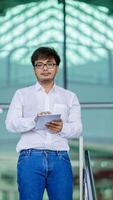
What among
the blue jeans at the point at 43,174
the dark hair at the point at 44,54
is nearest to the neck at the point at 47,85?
the dark hair at the point at 44,54

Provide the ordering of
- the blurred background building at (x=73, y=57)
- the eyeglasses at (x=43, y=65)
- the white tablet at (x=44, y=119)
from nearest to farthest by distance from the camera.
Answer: the white tablet at (x=44, y=119) < the eyeglasses at (x=43, y=65) < the blurred background building at (x=73, y=57)

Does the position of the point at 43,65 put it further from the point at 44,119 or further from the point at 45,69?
the point at 44,119

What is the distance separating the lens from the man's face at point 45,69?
113 inches

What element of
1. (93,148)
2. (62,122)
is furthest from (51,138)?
(93,148)

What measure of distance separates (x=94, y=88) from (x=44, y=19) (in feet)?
3.17

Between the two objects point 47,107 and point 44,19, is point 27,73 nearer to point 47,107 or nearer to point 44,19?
point 44,19

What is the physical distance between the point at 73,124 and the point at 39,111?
174mm

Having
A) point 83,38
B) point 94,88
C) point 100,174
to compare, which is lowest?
point 100,174

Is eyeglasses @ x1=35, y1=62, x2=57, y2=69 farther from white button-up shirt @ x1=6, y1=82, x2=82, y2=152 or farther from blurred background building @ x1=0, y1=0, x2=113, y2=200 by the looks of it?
blurred background building @ x1=0, y1=0, x2=113, y2=200

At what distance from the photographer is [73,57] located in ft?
22.5

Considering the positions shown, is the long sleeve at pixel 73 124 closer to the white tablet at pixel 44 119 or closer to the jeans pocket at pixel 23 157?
the white tablet at pixel 44 119

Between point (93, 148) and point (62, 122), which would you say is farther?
point (93, 148)

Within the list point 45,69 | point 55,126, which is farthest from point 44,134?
point 45,69

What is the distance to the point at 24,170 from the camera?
9.18ft
